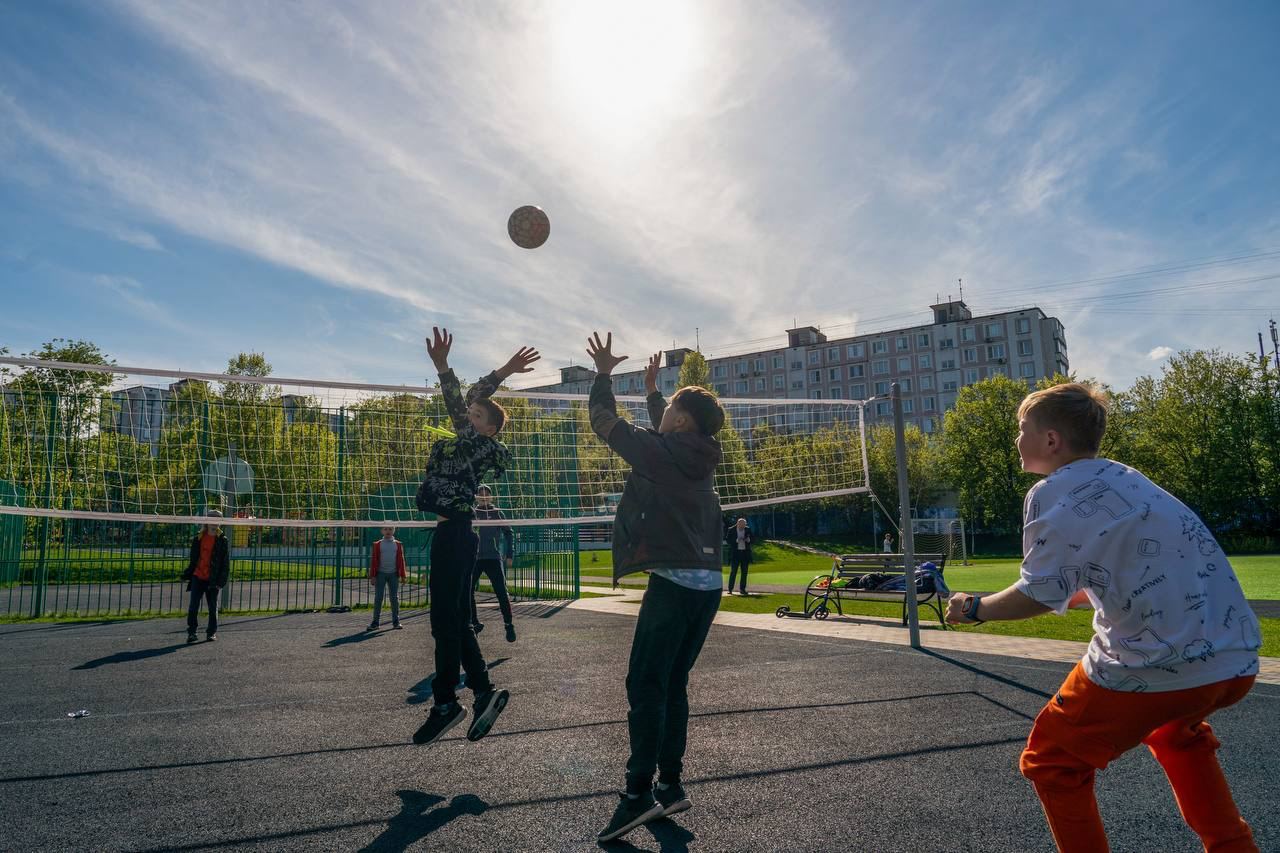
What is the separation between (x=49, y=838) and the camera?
3412 mm

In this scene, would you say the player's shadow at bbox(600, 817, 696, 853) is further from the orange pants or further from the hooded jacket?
the orange pants

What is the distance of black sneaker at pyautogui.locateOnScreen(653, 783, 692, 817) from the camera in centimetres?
379

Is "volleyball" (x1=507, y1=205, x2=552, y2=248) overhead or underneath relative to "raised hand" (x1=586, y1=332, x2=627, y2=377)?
overhead

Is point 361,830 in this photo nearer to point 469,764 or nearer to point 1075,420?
point 469,764

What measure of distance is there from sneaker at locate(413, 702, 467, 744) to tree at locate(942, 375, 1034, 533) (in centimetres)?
5866

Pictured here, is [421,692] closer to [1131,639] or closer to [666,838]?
[666,838]

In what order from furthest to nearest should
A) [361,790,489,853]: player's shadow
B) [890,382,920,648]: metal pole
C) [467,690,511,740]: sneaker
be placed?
1. [890,382,920,648]: metal pole
2. [467,690,511,740]: sneaker
3. [361,790,489,853]: player's shadow

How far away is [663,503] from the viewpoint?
152 inches

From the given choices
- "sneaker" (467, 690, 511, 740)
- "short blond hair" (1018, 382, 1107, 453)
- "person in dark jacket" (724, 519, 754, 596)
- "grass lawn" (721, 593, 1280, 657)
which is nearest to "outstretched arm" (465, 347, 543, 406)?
"sneaker" (467, 690, 511, 740)

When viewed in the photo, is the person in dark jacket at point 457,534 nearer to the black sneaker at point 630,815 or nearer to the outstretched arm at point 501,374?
the outstretched arm at point 501,374

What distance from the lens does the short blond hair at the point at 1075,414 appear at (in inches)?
108

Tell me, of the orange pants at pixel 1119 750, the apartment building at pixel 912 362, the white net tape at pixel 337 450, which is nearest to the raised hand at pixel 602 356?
the orange pants at pixel 1119 750

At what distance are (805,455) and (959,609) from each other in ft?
31.8

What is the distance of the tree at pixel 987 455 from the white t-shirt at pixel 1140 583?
59430 millimetres
